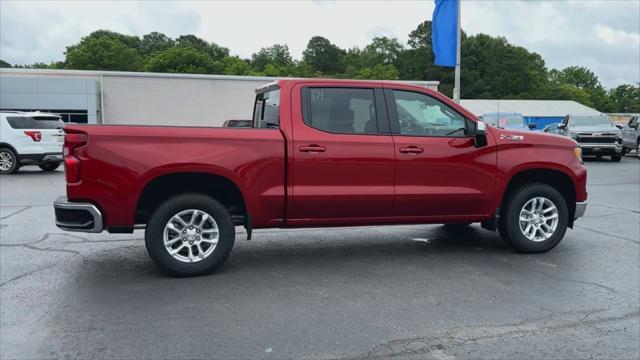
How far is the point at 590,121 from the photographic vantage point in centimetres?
2348

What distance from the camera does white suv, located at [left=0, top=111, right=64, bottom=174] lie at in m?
16.8

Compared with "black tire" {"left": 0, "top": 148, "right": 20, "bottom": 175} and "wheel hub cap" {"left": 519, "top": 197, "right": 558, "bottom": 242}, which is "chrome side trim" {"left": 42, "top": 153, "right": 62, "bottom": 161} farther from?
"wheel hub cap" {"left": 519, "top": 197, "right": 558, "bottom": 242}

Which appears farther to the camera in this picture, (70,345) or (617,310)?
(617,310)

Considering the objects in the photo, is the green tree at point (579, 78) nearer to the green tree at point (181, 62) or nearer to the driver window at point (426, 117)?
the green tree at point (181, 62)

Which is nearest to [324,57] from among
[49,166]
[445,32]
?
[445,32]

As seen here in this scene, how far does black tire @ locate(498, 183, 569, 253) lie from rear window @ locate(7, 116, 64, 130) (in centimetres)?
1430

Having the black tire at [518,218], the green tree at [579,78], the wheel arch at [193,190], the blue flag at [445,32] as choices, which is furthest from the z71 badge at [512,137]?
the green tree at [579,78]

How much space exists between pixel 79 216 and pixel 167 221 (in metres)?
0.79

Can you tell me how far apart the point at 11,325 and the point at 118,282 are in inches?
49.2

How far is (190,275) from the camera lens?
18.5 feet

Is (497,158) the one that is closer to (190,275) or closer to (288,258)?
(288,258)

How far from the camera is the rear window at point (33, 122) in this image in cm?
1684

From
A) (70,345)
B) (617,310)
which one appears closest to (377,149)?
(617,310)

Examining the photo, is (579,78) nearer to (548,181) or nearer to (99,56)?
(99,56)
